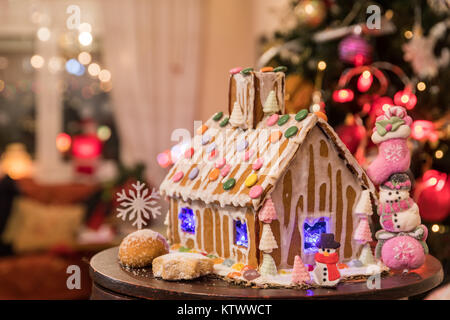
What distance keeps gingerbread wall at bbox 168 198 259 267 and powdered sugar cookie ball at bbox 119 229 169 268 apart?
133mm

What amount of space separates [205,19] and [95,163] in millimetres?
1535

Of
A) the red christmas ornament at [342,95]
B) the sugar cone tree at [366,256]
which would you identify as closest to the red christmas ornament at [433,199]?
the red christmas ornament at [342,95]

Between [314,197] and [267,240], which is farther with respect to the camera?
[314,197]

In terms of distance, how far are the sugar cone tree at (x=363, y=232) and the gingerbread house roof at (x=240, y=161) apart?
99mm

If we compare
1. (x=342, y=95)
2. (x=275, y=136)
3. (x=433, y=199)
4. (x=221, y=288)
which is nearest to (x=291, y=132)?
(x=275, y=136)

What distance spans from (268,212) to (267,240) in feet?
0.27

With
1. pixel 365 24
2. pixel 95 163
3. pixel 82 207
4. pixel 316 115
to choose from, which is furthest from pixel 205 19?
pixel 316 115

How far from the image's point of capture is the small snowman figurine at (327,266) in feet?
5.53

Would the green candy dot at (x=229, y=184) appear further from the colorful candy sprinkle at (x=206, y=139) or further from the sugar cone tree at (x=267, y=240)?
the colorful candy sprinkle at (x=206, y=139)

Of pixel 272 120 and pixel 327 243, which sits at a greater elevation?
pixel 272 120

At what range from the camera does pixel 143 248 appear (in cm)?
193

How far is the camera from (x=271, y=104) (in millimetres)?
2021

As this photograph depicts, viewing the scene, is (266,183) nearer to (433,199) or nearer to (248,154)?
(248,154)

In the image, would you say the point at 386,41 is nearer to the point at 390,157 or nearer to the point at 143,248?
the point at 390,157
